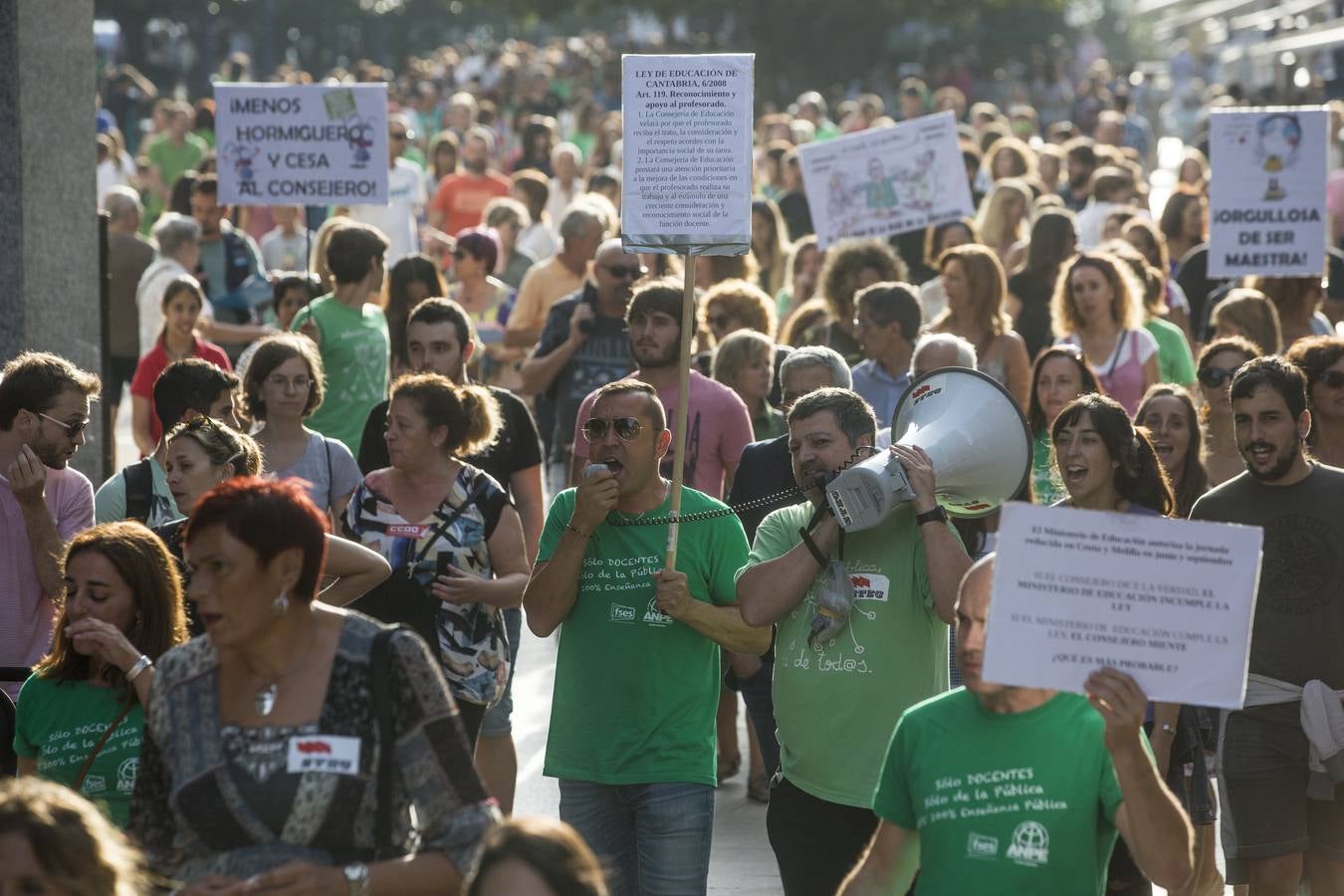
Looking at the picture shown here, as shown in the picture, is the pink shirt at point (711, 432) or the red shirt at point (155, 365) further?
the red shirt at point (155, 365)

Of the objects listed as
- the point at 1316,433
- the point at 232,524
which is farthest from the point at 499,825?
the point at 1316,433

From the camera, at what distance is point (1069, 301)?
32.9ft

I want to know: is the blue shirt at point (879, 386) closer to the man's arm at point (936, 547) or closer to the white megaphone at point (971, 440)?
the white megaphone at point (971, 440)

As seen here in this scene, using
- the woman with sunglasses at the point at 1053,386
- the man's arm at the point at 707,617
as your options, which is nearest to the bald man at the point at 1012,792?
the man's arm at the point at 707,617

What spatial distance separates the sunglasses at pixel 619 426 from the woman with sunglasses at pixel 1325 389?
2.34m

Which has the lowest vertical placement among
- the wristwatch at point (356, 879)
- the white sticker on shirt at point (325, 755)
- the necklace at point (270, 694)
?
the wristwatch at point (356, 879)

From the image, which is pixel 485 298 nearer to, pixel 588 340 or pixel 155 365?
pixel 588 340

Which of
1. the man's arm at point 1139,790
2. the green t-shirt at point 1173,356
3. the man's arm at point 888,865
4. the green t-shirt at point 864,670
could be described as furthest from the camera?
the green t-shirt at point 1173,356

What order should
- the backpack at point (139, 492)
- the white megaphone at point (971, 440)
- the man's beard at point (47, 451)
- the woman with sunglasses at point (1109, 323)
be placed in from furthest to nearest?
the woman with sunglasses at point (1109, 323), the backpack at point (139, 492), the man's beard at point (47, 451), the white megaphone at point (971, 440)

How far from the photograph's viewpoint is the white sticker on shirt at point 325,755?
3.77 metres

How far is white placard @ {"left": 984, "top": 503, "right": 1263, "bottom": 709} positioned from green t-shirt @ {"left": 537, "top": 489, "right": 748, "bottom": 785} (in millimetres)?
2031

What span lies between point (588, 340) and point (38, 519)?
13.1ft

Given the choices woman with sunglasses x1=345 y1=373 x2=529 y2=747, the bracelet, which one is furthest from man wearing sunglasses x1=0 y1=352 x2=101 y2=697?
the bracelet

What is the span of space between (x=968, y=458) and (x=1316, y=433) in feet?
6.34
